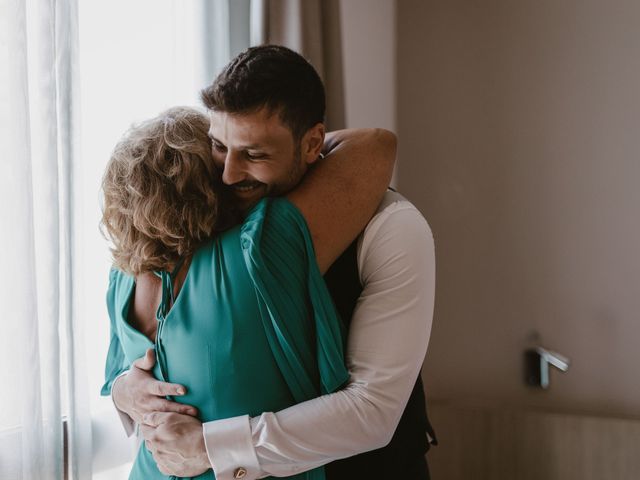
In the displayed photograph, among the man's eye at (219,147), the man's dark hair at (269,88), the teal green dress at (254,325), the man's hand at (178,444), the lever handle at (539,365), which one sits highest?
the man's dark hair at (269,88)

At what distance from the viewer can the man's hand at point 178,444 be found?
0.94 metres

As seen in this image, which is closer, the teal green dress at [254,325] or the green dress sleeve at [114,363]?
the teal green dress at [254,325]

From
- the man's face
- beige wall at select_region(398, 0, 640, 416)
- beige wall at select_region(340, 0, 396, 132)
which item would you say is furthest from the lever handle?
the man's face

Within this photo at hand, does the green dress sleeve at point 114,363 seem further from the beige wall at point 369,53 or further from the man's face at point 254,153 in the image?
the beige wall at point 369,53

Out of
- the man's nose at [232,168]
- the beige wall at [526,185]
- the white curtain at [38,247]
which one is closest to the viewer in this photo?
the man's nose at [232,168]

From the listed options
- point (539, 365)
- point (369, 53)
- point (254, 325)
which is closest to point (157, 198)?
point (254, 325)

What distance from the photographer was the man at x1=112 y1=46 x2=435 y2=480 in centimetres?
94

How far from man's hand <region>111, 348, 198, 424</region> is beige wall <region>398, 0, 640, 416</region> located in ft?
4.13

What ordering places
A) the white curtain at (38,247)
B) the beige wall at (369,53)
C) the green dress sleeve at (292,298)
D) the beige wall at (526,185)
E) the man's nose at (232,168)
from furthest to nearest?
the beige wall at (369,53), the beige wall at (526,185), the white curtain at (38,247), the man's nose at (232,168), the green dress sleeve at (292,298)

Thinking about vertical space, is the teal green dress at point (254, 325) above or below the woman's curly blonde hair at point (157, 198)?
below

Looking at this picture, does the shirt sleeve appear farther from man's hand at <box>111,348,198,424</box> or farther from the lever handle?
the lever handle

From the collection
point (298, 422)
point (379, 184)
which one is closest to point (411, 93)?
point (379, 184)

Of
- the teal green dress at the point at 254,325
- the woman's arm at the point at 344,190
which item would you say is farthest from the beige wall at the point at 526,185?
the teal green dress at the point at 254,325

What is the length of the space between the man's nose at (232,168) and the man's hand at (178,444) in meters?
0.42
